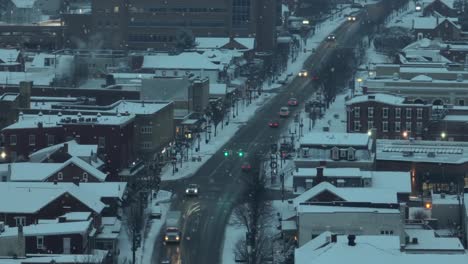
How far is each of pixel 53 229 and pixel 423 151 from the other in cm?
1499

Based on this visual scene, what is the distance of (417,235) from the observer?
34844 millimetres

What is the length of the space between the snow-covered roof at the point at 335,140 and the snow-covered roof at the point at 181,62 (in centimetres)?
2326

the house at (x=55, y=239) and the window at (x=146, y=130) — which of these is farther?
the window at (x=146, y=130)

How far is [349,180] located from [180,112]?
17305 millimetres

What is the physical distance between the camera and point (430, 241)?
33875mm

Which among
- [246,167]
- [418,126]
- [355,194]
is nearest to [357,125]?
[418,126]

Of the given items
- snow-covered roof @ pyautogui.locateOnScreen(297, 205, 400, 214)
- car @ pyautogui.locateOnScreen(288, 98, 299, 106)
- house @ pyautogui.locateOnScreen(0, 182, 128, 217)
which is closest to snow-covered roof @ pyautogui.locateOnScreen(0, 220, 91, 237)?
house @ pyautogui.locateOnScreen(0, 182, 128, 217)

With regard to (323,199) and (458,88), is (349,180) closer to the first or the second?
(323,199)

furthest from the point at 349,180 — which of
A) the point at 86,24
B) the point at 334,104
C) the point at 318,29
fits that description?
the point at 318,29

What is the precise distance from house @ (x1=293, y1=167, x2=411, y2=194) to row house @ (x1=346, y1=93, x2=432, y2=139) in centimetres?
1034

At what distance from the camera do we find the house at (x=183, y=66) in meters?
67.6

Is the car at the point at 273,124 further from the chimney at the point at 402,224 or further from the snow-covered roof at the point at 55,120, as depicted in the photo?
the chimney at the point at 402,224

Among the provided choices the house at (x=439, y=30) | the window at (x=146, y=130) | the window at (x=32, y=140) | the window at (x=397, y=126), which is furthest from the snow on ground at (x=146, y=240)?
the house at (x=439, y=30)

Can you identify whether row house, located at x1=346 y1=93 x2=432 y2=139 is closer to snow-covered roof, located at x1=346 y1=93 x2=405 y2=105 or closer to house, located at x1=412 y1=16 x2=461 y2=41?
snow-covered roof, located at x1=346 y1=93 x2=405 y2=105
